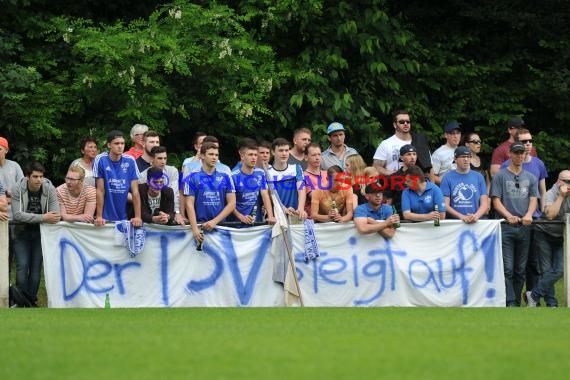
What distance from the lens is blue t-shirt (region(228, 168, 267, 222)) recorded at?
727 inches

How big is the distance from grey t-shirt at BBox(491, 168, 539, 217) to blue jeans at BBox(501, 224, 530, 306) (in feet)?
1.02

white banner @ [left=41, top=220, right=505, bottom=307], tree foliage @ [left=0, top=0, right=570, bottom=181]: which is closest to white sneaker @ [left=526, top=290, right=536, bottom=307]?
white banner @ [left=41, top=220, right=505, bottom=307]

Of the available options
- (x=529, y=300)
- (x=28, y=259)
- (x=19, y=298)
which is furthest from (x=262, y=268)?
(x=529, y=300)

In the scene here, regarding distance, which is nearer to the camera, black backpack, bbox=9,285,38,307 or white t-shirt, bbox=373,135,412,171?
black backpack, bbox=9,285,38,307

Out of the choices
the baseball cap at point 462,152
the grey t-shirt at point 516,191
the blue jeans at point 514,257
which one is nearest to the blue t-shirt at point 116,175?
the baseball cap at point 462,152

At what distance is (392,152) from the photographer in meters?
19.7

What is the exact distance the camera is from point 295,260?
18.2 m

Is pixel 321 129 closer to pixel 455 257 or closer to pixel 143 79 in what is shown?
pixel 143 79

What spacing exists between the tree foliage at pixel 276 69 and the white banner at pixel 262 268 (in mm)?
4722

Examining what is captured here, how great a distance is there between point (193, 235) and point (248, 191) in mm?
1047

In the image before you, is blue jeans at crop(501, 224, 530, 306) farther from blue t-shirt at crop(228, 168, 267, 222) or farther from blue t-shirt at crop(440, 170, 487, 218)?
blue t-shirt at crop(228, 168, 267, 222)
